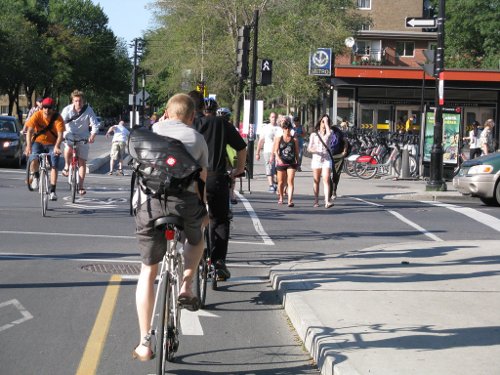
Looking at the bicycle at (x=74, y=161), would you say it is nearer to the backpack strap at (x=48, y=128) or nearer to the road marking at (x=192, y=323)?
the backpack strap at (x=48, y=128)

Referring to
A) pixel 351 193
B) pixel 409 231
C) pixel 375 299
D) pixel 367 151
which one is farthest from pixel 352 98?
pixel 375 299

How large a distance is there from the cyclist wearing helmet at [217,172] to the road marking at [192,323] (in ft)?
3.48

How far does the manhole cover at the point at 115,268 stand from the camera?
33.1 ft

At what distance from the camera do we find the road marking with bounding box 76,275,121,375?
20.7 feet

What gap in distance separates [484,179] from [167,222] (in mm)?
14875

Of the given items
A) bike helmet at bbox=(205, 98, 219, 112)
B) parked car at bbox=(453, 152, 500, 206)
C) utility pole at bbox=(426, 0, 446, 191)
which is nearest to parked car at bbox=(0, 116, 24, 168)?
utility pole at bbox=(426, 0, 446, 191)

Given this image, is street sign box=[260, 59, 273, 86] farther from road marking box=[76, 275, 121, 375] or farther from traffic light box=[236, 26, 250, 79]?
road marking box=[76, 275, 121, 375]

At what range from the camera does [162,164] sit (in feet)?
19.0

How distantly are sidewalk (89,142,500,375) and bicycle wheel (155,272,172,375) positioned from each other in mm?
1153

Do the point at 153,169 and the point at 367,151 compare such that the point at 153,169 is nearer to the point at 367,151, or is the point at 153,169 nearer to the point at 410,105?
the point at 367,151

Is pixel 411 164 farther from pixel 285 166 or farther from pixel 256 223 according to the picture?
pixel 256 223

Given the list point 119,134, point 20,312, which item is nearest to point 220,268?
point 20,312

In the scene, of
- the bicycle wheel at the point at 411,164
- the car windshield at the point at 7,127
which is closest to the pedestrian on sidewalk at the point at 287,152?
the bicycle wheel at the point at 411,164

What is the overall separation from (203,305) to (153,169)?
2901 millimetres
